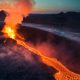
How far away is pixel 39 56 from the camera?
27.9 m

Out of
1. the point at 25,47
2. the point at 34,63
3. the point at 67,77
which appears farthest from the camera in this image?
the point at 25,47

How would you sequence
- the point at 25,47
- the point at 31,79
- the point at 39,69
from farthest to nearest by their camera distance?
the point at 25,47 → the point at 39,69 → the point at 31,79

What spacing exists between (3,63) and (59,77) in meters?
9.14

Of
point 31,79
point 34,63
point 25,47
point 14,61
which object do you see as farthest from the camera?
point 25,47

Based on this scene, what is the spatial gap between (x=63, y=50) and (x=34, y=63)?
819 cm

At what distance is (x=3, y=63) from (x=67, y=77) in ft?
33.0

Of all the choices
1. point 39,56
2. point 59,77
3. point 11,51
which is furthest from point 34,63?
point 11,51

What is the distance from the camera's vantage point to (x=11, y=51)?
33.9 m

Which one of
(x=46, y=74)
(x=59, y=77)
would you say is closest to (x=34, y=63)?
(x=46, y=74)

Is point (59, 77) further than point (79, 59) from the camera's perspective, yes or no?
No

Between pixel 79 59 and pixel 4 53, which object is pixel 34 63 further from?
pixel 4 53

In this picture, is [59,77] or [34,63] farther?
[34,63]

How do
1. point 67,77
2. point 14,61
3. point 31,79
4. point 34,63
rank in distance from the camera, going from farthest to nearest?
point 14,61 < point 34,63 < point 31,79 < point 67,77

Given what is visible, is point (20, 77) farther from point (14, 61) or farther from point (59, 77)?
point (14, 61)
